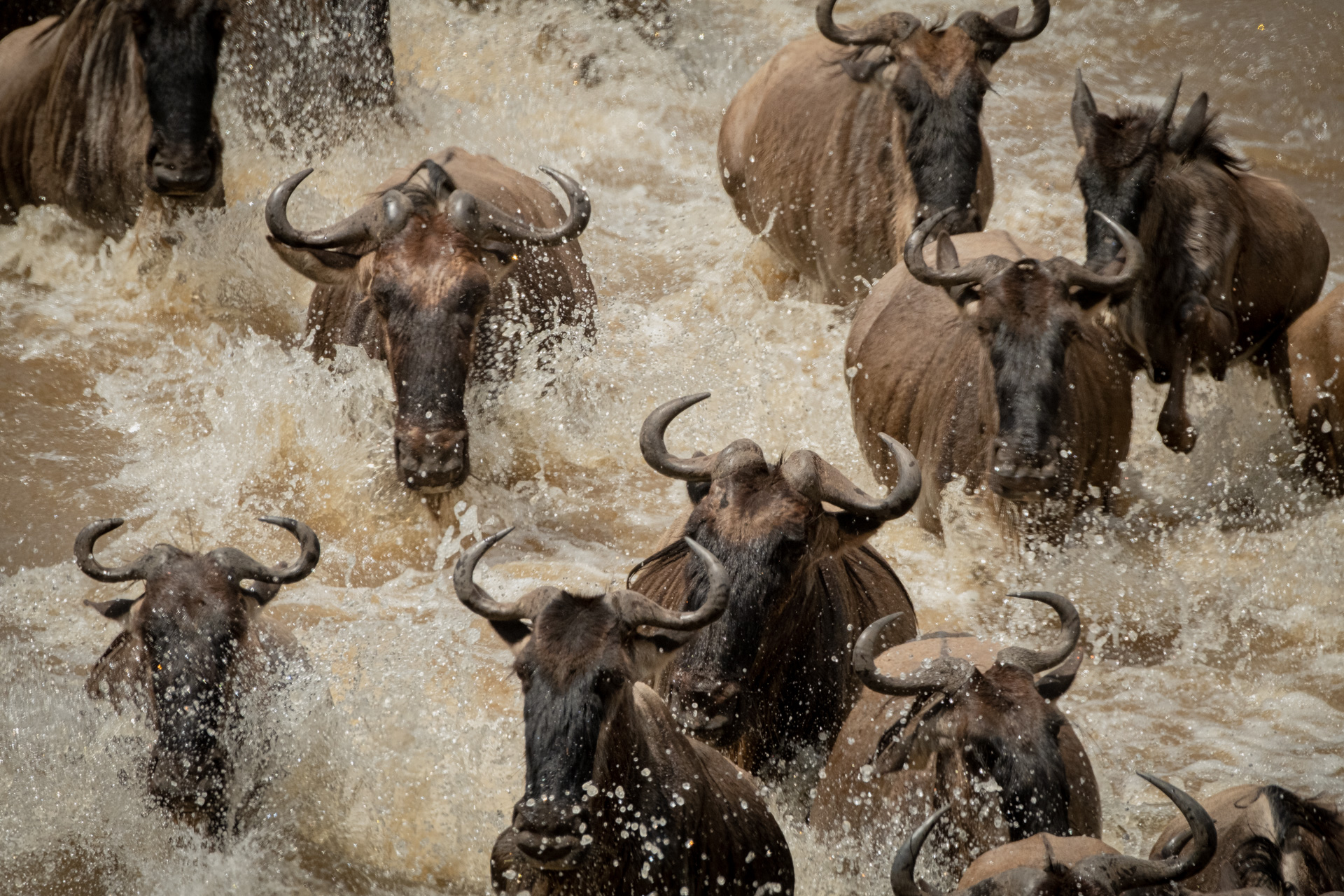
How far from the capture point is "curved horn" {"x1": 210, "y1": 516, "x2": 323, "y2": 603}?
17.9 ft

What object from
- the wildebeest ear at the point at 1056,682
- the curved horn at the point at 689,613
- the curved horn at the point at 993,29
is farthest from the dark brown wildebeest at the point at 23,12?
the wildebeest ear at the point at 1056,682

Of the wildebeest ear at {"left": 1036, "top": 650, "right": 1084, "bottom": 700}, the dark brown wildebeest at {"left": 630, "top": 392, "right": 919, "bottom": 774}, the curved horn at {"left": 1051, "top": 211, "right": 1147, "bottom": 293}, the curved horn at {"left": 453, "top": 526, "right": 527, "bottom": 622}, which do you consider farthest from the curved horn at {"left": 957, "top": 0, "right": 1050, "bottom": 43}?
the curved horn at {"left": 453, "top": 526, "right": 527, "bottom": 622}

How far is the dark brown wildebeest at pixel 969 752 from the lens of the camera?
450cm

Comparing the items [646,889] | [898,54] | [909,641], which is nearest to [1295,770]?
[909,641]

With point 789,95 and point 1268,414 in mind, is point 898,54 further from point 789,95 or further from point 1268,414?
point 1268,414

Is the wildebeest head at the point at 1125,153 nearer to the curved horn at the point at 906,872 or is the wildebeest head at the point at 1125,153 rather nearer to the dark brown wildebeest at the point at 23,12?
the curved horn at the point at 906,872

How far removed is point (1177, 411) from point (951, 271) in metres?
1.57

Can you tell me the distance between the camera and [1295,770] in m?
6.15

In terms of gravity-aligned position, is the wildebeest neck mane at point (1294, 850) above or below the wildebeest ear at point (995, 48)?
below

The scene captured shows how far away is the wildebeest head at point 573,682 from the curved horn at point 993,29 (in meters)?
5.04

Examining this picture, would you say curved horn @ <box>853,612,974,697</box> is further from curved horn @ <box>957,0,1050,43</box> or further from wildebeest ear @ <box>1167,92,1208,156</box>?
curved horn @ <box>957,0,1050,43</box>

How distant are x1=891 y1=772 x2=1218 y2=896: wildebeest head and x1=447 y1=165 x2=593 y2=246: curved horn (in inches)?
165

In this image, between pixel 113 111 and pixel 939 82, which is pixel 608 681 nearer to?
pixel 939 82

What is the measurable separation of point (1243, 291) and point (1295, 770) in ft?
8.77
